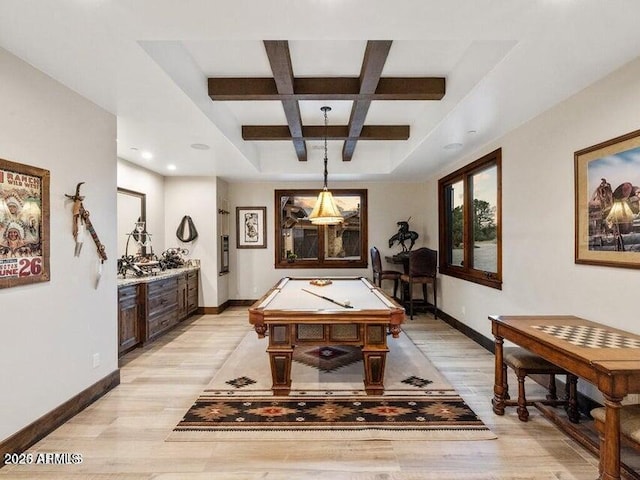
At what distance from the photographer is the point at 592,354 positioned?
6.34 feet

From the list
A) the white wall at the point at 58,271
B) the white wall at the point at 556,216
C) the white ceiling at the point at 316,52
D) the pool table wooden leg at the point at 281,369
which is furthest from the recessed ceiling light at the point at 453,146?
the white wall at the point at 58,271

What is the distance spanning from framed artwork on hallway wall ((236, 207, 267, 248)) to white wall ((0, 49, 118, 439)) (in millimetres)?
3830

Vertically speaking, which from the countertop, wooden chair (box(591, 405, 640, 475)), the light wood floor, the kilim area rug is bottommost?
the light wood floor

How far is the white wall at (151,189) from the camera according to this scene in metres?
5.16

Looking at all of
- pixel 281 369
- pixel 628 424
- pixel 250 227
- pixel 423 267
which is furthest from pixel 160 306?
pixel 628 424

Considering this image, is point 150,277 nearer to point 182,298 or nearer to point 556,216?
point 182,298

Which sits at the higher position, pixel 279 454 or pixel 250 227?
pixel 250 227

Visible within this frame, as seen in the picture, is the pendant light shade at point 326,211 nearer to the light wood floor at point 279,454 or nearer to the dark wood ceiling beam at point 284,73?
the dark wood ceiling beam at point 284,73

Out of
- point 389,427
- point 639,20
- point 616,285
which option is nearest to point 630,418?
point 616,285

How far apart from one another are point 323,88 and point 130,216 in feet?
12.3

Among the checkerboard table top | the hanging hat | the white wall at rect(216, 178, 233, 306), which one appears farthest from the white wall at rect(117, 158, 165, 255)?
the checkerboard table top

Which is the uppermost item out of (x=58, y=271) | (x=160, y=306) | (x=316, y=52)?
(x=316, y=52)

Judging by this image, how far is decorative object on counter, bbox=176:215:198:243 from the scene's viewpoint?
6.29 meters

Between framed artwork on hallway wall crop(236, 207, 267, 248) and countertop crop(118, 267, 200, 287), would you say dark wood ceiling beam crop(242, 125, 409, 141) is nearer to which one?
countertop crop(118, 267, 200, 287)
